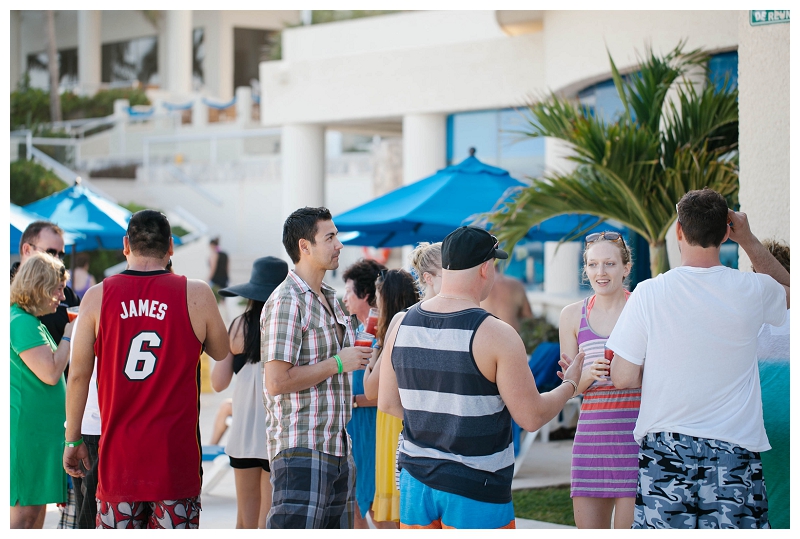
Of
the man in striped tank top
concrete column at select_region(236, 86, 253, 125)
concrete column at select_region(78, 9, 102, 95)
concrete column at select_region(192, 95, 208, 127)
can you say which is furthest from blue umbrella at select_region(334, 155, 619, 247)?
concrete column at select_region(78, 9, 102, 95)

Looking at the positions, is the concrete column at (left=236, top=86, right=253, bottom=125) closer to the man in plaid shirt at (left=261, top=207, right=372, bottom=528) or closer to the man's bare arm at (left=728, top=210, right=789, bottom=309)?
the man in plaid shirt at (left=261, top=207, right=372, bottom=528)

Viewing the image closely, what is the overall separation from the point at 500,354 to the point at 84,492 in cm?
221

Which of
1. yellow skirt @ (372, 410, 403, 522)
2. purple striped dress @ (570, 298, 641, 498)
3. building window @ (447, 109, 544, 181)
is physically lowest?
yellow skirt @ (372, 410, 403, 522)

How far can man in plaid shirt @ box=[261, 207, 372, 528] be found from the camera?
3.44 metres

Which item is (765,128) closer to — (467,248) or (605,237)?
(605,237)

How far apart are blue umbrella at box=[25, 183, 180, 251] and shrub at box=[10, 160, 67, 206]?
15.8 m

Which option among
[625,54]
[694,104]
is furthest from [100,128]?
[694,104]

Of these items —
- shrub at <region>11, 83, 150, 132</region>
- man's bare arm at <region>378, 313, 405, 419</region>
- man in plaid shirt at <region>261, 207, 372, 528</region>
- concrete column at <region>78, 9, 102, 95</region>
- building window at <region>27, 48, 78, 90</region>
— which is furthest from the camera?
Result: building window at <region>27, 48, 78, 90</region>

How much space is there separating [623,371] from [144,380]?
1.91m

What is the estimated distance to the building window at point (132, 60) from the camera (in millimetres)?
39500

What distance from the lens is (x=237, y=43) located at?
39.5 metres

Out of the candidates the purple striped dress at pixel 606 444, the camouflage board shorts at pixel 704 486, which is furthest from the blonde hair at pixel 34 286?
the camouflage board shorts at pixel 704 486

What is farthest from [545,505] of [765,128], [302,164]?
[302,164]
